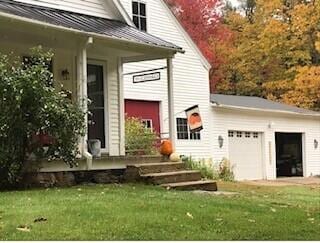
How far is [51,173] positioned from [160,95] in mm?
10293

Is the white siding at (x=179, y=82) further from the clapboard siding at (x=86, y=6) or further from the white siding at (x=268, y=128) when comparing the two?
the clapboard siding at (x=86, y=6)

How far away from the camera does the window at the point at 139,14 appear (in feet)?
70.8

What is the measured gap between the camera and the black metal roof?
12.2 metres

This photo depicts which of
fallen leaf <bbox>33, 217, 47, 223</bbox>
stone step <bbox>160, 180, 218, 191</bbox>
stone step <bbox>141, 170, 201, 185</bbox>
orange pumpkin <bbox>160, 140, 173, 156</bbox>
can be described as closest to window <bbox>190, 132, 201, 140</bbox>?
orange pumpkin <bbox>160, 140, 173, 156</bbox>

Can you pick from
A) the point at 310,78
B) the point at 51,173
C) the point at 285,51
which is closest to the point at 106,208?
the point at 51,173

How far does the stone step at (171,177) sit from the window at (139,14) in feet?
31.1

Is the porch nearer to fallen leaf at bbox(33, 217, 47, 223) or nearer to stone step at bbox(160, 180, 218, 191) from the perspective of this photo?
stone step at bbox(160, 180, 218, 191)

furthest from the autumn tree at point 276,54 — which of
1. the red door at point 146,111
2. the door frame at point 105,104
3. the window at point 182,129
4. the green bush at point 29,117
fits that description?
the green bush at point 29,117

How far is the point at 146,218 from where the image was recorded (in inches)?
290

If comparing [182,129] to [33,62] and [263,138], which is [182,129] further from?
[33,62]

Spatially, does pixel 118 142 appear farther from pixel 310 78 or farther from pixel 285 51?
pixel 285 51

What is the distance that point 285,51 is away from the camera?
32.9 m

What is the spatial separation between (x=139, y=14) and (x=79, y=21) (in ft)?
27.4

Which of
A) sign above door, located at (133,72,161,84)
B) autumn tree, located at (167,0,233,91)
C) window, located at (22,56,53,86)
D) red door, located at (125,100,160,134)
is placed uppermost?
autumn tree, located at (167,0,233,91)
